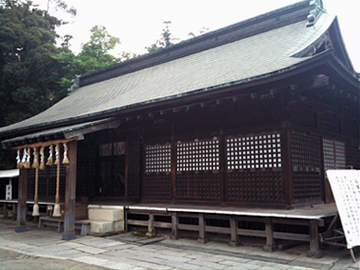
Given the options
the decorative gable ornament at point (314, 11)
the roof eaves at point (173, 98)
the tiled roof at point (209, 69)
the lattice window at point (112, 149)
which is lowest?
the lattice window at point (112, 149)

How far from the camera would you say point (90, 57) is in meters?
25.6

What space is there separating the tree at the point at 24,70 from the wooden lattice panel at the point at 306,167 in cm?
1904

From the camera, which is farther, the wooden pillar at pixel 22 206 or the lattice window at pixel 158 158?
the wooden pillar at pixel 22 206

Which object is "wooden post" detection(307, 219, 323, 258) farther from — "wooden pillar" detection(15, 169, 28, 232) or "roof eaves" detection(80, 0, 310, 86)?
"wooden pillar" detection(15, 169, 28, 232)

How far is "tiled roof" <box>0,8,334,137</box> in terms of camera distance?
25.0 feet

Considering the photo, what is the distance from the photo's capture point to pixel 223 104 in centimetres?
775

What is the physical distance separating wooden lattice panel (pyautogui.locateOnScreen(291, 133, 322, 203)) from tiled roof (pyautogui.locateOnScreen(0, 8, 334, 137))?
1909mm

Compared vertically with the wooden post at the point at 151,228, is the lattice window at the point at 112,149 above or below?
above

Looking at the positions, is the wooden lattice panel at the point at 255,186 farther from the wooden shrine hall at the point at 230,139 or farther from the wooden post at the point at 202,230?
the wooden post at the point at 202,230

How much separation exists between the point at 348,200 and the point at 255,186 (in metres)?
2.21

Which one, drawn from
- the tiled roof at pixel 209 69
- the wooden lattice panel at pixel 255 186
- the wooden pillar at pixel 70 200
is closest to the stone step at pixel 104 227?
the wooden pillar at pixel 70 200

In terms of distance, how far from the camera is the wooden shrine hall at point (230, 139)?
6.71 meters

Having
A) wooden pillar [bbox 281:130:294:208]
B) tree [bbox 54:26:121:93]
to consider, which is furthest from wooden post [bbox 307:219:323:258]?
tree [bbox 54:26:121:93]

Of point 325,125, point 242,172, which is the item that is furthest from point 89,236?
point 325,125
